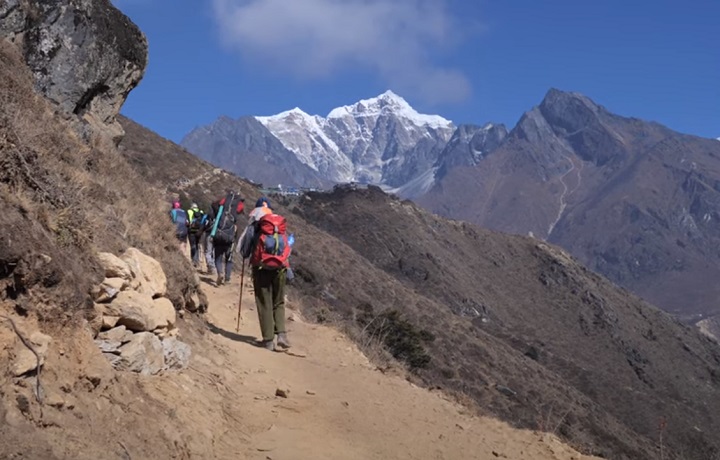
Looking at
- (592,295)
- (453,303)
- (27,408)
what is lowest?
(27,408)

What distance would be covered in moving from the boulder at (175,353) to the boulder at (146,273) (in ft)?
1.59

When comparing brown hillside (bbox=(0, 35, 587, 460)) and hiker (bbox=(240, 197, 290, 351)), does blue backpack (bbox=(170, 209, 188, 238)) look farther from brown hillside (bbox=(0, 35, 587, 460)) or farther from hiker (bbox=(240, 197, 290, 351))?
hiker (bbox=(240, 197, 290, 351))

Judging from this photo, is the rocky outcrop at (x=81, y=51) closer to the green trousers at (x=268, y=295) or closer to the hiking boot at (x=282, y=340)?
the green trousers at (x=268, y=295)

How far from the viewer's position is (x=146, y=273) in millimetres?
6230

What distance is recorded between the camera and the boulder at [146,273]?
5995mm

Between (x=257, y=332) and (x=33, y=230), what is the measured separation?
527 centimetres

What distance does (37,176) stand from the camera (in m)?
5.62

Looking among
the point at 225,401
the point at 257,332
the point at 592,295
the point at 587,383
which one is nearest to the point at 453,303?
the point at 587,383

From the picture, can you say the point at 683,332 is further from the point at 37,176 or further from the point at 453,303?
the point at 37,176

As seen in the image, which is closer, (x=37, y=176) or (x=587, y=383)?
(x=37, y=176)

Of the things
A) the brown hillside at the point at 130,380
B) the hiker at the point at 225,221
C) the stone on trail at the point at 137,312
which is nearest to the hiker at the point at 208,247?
the hiker at the point at 225,221

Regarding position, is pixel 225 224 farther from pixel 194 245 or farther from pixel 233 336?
pixel 233 336

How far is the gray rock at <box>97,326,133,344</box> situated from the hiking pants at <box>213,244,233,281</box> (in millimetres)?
7231

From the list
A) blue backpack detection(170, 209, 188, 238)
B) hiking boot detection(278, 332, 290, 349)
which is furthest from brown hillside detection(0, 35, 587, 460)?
blue backpack detection(170, 209, 188, 238)
